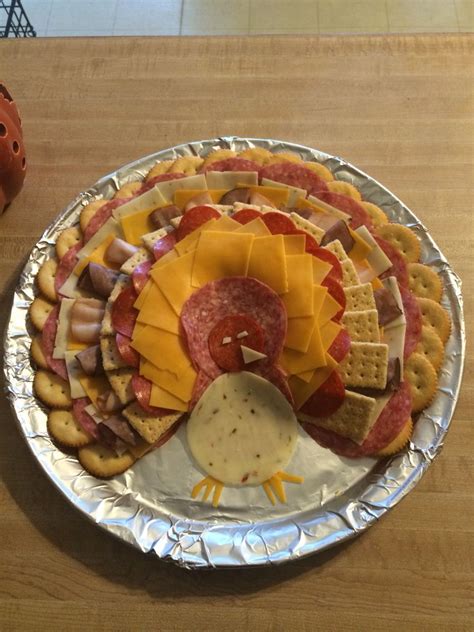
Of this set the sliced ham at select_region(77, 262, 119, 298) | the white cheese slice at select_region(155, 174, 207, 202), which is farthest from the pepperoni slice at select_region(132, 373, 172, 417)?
the white cheese slice at select_region(155, 174, 207, 202)

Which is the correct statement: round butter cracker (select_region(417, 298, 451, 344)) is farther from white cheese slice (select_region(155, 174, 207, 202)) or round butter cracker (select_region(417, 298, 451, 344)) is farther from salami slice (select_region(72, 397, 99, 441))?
salami slice (select_region(72, 397, 99, 441))

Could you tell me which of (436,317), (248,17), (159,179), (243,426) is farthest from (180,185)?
(248,17)

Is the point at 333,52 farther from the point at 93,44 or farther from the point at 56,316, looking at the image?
the point at 56,316

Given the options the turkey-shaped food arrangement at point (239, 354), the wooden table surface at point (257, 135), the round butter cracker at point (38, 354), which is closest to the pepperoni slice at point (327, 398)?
the turkey-shaped food arrangement at point (239, 354)

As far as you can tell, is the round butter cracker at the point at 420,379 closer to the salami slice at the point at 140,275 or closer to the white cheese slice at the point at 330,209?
the white cheese slice at the point at 330,209

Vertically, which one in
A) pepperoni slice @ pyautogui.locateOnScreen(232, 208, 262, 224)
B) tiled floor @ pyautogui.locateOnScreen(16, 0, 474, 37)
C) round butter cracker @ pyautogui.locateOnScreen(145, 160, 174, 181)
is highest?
tiled floor @ pyautogui.locateOnScreen(16, 0, 474, 37)

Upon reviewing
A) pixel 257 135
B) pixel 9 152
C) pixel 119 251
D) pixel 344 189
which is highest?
pixel 257 135

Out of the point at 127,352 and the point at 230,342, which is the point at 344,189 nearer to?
the point at 230,342

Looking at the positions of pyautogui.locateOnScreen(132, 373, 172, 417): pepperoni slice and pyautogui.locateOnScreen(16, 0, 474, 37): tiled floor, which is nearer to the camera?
pyautogui.locateOnScreen(132, 373, 172, 417): pepperoni slice
